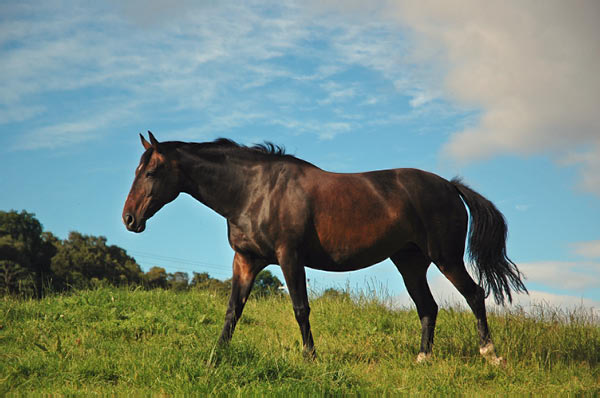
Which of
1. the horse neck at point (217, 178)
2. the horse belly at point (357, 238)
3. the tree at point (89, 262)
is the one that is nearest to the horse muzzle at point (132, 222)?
the horse neck at point (217, 178)

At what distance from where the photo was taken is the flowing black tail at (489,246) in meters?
8.06

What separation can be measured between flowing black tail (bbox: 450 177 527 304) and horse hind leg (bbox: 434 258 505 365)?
0.33 m

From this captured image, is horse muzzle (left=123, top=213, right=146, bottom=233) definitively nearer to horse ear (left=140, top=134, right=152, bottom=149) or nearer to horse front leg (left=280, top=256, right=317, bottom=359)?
horse ear (left=140, top=134, right=152, bottom=149)

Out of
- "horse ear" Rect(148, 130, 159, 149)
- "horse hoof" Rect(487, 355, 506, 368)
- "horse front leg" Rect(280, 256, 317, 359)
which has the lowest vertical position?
"horse hoof" Rect(487, 355, 506, 368)

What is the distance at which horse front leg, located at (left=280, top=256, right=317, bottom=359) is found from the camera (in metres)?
6.55

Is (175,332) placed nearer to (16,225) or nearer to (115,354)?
(115,354)

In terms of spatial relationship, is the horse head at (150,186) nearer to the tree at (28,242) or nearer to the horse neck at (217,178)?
the horse neck at (217,178)

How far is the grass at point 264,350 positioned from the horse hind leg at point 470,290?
1.28 ft

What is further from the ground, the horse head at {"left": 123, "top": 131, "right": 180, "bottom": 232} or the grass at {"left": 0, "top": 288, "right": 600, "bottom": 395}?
the horse head at {"left": 123, "top": 131, "right": 180, "bottom": 232}

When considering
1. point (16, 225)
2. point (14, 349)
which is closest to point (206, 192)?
point (14, 349)

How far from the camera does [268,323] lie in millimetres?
10328

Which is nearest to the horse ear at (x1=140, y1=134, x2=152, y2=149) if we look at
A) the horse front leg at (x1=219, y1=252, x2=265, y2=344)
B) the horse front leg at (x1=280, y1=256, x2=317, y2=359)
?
the horse front leg at (x1=219, y1=252, x2=265, y2=344)

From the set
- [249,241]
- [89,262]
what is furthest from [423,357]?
[89,262]

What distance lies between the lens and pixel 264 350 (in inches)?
250
